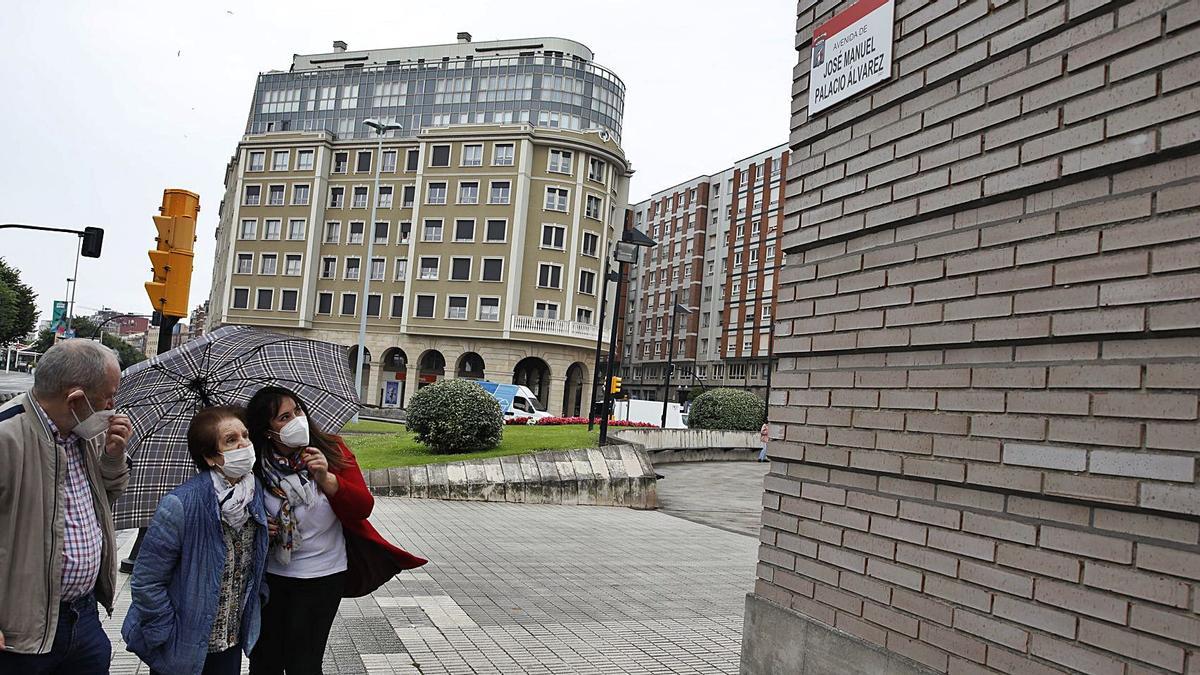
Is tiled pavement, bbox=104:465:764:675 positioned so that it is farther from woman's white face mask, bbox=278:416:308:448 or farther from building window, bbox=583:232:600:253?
building window, bbox=583:232:600:253

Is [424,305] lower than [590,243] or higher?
lower

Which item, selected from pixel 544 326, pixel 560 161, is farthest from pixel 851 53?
pixel 560 161

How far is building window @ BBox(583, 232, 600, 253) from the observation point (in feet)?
181

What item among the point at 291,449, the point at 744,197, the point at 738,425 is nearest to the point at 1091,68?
the point at 291,449

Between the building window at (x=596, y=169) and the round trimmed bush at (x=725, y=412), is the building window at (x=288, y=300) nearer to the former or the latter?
the building window at (x=596, y=169)

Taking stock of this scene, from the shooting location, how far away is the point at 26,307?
234 ft

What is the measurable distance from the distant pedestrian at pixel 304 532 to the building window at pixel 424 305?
52176mm

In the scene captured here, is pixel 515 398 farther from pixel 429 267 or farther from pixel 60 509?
pixel 60 509

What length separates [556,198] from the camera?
54750mm

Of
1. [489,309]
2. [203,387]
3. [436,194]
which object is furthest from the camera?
[436,194]

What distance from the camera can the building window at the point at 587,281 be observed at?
55.0 metres

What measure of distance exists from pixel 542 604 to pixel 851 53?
516 cm

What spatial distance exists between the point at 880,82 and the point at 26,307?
80.9 meters

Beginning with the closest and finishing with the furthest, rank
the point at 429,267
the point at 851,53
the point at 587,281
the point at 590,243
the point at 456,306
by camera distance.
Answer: the point at 851,53
the point at 456,306
the point at 587,281
the point at 590,243
the point at 429,267
